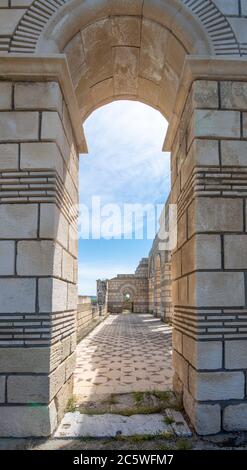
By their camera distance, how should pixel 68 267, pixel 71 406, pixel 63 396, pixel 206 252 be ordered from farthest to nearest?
pixel 68 267 < pixel 71 406 < pixel 63 396 < pixel 206 252

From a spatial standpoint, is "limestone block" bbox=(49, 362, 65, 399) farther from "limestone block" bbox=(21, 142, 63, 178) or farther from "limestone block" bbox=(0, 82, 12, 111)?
"limestone block" bbox=(0, 82, 12, 111)

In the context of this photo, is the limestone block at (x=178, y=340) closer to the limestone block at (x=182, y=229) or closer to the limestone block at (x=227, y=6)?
the limestone block at (x=182, y=229)

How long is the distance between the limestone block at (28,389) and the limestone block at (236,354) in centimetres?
156

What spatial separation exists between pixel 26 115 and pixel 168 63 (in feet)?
5.75

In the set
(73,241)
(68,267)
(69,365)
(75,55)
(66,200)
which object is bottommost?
(69,365)

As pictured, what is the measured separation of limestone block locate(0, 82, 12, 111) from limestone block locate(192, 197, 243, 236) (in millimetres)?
1975

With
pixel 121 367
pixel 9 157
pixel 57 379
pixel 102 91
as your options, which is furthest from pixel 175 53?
pixel 121 367

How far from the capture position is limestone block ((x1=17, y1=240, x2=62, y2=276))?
3.07 meters

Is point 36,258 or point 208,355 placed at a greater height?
point 36,258

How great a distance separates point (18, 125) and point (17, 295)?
155 cm

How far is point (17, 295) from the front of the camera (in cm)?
306

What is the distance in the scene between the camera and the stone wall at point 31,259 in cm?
295

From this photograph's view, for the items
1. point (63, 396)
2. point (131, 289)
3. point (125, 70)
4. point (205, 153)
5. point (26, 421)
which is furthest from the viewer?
point (131, 289)

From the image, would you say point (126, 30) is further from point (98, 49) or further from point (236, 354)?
point (236, 354)
